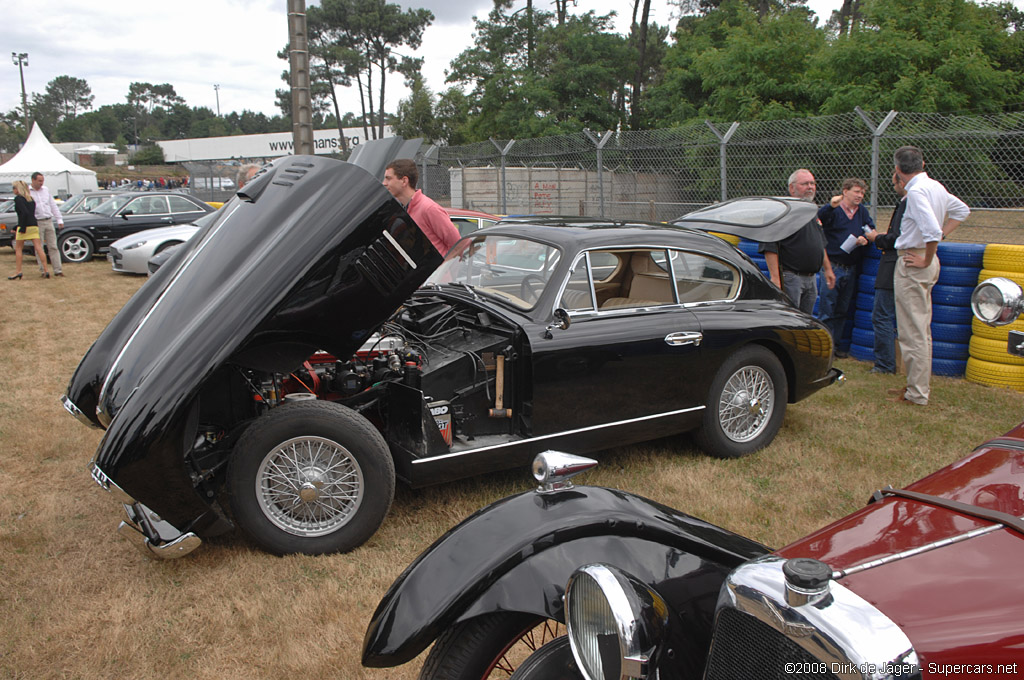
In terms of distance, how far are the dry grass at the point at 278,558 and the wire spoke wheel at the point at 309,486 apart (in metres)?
0.20

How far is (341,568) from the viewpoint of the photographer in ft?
11.7

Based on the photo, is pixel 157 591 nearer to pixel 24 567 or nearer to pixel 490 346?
pixel 24 567

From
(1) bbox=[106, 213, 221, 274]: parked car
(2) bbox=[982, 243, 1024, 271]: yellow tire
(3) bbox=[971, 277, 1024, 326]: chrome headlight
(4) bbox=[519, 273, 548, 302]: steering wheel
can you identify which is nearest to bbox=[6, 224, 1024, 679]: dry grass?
(2) bbox=[982, 243, 1024, 271]: yellow tire

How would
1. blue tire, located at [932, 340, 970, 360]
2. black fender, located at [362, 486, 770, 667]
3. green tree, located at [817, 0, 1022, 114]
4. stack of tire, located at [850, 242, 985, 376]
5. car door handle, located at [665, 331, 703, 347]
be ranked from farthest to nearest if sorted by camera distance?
1. green tree, located at [817, 0, 1022, 114]
2. blue tire, located at [932, 340, 970, 360]
3. stack of tire, located at [850, 242, 985, 376]
4. car door handle, located at [665, 331, 703, 347]
5. black fender, located at [362, 486, 770, 667]

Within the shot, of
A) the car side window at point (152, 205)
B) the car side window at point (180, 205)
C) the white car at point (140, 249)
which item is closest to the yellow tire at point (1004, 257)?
the white car at point (140, 249)

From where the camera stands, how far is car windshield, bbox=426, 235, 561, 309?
447 centimetres

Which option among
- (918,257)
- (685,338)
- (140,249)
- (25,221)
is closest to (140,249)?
(140,249)

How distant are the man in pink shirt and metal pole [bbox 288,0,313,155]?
3.54 m

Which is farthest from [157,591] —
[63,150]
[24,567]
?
[63,150]

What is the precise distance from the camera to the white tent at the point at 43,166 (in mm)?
33125

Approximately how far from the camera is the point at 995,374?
20.4ft

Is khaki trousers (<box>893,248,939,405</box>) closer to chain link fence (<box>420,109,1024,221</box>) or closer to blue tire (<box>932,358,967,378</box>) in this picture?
blue tire (<box>932,358,967,378</box>)

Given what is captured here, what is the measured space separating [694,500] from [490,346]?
1.55 meters

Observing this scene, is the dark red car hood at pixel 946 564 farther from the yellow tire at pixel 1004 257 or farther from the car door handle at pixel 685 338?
the yellow tire at pixel 1004 257
